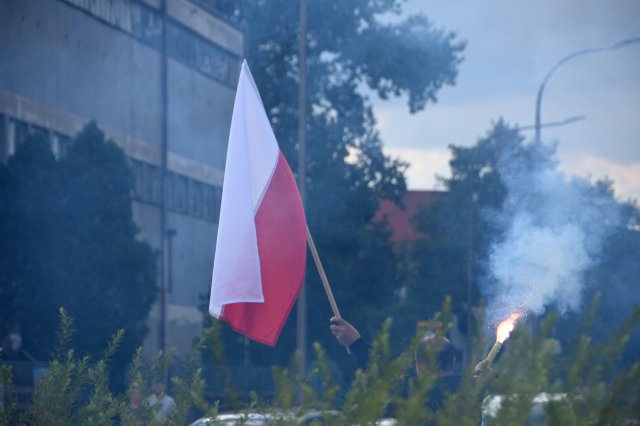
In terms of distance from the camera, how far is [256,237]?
6898 millimetres

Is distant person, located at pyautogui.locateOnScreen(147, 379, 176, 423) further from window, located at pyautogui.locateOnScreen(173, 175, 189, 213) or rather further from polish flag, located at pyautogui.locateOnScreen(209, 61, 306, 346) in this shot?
window, located at pyautogui.locateOnScreen(173, 175, 189, 213)

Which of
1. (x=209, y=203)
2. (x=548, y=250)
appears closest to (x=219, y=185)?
(x=209, y=203)

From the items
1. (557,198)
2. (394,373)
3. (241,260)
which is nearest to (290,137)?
(557,198)

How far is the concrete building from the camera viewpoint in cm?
3038

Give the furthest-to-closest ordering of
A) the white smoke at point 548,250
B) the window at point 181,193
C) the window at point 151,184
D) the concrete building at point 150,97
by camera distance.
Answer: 1. the window at point 181,193
2. the window at point 151,184
3. the concrete building at point 150,97
4. the white smoke at point 548,250

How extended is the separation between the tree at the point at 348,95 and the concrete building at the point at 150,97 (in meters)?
2.15

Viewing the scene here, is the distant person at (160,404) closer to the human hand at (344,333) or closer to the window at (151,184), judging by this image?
the human hand at (344,333)

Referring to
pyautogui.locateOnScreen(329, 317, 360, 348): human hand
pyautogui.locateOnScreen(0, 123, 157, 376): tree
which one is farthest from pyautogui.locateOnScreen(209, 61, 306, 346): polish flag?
pyautogui.locateOnScreen(0, 123, 157, 376): tree

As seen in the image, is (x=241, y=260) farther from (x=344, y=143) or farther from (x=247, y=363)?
(x=344, y=143)

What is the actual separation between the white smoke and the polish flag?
1103 millimetres

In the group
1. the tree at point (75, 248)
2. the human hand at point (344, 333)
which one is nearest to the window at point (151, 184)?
the tree at point (75, 248)

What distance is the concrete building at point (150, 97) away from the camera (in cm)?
3038

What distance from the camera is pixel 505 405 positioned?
3350mm

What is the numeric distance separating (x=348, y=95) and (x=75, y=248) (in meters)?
19.9
